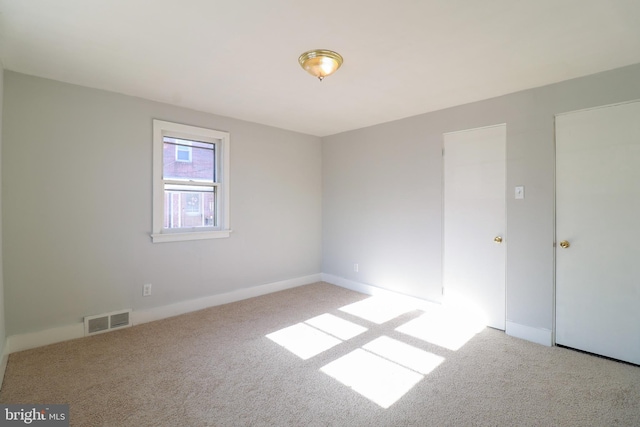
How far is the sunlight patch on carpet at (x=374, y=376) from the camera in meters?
2.05

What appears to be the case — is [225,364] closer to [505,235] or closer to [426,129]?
[505,235]

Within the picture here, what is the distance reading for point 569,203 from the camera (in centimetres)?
273

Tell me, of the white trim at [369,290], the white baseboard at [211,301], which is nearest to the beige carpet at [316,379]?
the white baseboard at [211,301]

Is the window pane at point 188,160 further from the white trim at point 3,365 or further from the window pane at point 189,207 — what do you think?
the white trim at point 3,365

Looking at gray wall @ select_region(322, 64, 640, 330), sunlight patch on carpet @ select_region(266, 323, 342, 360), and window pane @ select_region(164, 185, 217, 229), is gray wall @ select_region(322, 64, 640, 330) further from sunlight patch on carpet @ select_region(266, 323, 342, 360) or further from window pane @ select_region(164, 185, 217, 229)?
window pane @ select_region(164, 185, 217, 229)

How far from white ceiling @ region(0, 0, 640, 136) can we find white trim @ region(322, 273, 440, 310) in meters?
2.39

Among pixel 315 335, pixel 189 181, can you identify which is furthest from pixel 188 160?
pixel 315 335

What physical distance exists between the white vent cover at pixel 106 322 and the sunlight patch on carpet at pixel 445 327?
9.21 feet

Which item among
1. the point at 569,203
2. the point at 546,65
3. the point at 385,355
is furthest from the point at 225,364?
the point at 546,65

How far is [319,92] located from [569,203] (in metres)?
2.54

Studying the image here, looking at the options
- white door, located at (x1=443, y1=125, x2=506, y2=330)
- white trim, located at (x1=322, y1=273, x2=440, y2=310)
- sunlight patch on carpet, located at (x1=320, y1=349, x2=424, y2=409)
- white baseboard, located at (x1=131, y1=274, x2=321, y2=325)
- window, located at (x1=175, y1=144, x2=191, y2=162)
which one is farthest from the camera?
white trim, located at (x1=322, y1=273, x2=440, y2=310)

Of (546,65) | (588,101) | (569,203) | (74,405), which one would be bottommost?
(74,405)

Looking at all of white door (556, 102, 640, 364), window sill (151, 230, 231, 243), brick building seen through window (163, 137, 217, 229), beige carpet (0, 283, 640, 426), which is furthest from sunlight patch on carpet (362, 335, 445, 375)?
Result: brick building seen through window (163, 137, 217, 229)

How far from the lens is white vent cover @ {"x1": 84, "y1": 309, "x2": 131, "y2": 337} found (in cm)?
294
